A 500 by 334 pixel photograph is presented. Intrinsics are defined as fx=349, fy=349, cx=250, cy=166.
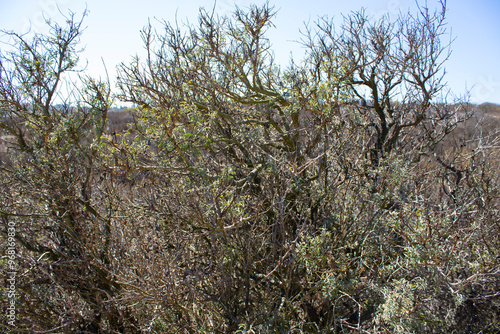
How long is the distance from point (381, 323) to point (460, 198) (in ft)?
6.07

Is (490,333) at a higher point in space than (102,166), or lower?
lower

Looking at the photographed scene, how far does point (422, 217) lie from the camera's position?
320 centimetres

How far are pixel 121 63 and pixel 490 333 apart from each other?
4766 millimetres

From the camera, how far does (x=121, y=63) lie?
419cm

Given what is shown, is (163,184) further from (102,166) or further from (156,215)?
(102,166)

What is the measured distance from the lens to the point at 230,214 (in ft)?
10.5

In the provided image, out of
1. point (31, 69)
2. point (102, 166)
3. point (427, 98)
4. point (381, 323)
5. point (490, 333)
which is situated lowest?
point (490, 333)

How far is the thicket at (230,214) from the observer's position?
316cm

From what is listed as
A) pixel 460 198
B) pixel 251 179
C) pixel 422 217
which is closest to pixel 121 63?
pixel 251 179

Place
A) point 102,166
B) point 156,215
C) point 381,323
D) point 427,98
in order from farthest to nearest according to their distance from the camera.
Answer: point 427,98 < point 156,215 < point 102,166 < point 381,323

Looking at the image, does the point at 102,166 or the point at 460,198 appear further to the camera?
the point at 460,198

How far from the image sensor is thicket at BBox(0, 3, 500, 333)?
3.16 m

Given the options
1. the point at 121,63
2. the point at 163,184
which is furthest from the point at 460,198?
the point at 121,63

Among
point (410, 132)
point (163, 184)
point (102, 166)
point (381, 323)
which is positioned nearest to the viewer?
point (381, 323)
